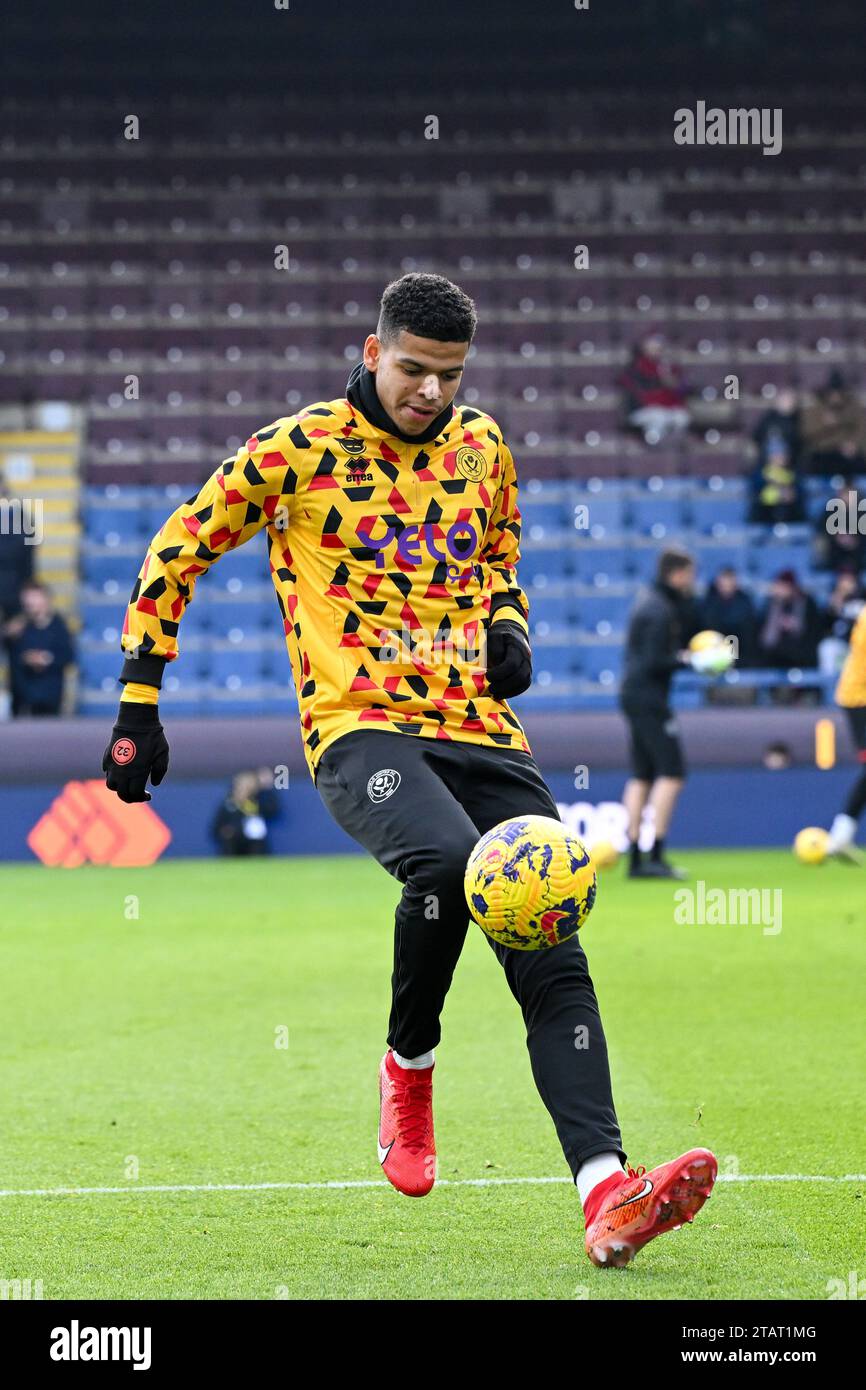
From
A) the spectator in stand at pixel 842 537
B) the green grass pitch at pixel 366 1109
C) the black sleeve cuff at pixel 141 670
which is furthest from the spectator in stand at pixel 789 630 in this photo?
the black sleeve cuff at pixel 141 670

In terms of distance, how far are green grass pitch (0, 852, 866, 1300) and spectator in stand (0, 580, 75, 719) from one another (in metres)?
6.04

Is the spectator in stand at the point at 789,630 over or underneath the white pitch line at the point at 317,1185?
over

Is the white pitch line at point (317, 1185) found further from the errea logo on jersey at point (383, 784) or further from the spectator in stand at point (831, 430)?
the spectator in stand at point (831, 430)

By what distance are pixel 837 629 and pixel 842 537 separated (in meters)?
1.48

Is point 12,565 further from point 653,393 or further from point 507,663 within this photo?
point 507,663

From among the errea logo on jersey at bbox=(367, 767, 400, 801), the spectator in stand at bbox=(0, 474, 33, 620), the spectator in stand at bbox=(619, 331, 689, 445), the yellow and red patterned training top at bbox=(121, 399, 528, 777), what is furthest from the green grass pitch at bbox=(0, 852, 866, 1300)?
the spectator in stand at bbox=(619, 331, 689, 445)

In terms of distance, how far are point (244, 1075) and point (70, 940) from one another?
432 centimetres

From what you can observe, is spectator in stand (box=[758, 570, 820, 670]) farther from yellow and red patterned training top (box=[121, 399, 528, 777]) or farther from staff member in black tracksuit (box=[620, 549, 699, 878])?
yellow and red patterned training top (box=[121, 399, 528, 777])

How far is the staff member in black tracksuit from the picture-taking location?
13570mm

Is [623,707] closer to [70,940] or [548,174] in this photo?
[70,940]

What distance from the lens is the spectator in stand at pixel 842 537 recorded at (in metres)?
18.7

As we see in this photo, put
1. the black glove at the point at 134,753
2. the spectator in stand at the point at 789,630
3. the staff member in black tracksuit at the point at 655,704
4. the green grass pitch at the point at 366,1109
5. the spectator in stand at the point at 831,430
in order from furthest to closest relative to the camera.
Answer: the spectator in stand at the point at 831,430
the spectator in stand at the point at 789,630
the staff member in black tracksuit at the point at 655,704
the black glove at the point at 134,753
the green grass pitch at the point at 366,1109

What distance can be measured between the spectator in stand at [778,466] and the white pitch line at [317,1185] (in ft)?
50.8

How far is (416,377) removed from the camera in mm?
4301
